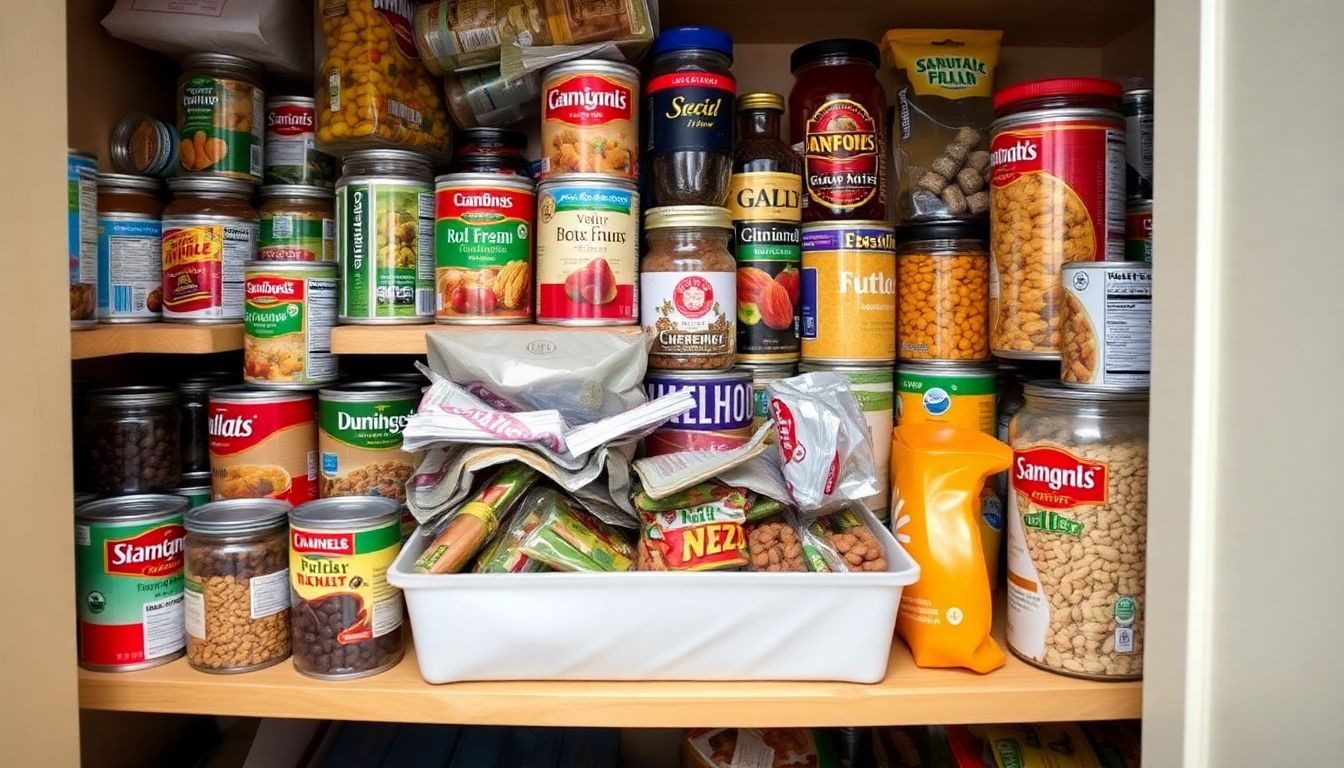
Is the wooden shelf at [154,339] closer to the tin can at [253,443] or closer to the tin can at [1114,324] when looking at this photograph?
the tin can at [253,443]

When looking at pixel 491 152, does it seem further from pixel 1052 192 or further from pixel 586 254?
pixel 1052 192

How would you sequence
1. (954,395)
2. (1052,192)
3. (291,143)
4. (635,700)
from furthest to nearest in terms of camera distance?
(291,143) < (954,395) < (1052,192) < (635,700)

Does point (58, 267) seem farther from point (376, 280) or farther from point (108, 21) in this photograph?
point (108, 21)

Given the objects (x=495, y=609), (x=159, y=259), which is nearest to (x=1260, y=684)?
(x=495, y=609)

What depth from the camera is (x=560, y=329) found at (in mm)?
919

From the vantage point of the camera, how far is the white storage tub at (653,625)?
29.5 inches

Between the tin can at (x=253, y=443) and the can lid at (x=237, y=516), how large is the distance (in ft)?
0.17

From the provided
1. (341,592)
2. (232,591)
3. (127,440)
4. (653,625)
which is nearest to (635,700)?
(653,625)

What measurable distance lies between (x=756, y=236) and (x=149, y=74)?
0.80 meters

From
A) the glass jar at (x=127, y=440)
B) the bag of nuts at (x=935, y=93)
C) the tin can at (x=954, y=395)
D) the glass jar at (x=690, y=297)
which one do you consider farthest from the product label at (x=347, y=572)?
the bag of nuts at (x=935, y=93)

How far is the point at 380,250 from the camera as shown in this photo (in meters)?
0.95

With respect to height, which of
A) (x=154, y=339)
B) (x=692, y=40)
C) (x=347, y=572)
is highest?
(x=692, y=40)

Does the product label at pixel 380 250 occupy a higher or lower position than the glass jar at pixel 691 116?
lower

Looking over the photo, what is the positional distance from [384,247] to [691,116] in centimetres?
36
